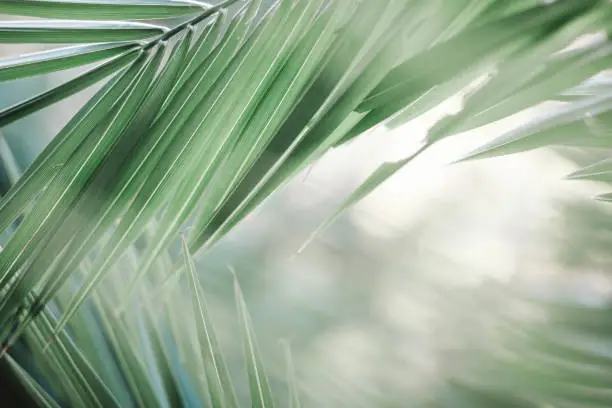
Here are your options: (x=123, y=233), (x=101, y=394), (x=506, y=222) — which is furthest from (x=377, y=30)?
(x=506, y=222)

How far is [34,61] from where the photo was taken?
0.41 m

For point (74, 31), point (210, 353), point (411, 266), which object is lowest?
point (210, 353)

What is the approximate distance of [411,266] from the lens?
82cm

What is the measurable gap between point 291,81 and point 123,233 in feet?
0.49

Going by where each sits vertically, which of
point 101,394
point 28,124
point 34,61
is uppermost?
point 28,124

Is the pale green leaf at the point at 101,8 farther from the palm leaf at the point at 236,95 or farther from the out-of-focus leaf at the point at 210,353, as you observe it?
the out-of-focus leaf at the point at 210,353

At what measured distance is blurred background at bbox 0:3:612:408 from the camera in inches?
30.7

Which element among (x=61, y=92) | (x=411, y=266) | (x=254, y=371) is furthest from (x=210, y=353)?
(x=411, y=266)

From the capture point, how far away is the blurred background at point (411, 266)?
781mm

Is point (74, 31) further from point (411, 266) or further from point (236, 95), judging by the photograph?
point (411, 266)

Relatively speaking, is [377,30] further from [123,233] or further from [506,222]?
[506,222]

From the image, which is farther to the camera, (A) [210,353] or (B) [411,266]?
(B) [411,266]

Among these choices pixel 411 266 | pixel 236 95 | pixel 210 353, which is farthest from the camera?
pixel 411 266

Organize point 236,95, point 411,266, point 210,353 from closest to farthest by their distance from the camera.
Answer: point 236,95
point 210,353
point 411,266
